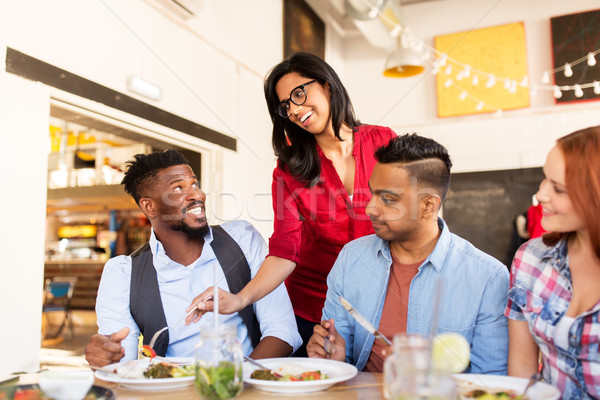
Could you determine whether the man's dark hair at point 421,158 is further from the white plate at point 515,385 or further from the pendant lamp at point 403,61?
the pendant lamp at point 403,61

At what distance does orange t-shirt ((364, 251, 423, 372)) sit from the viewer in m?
1.69

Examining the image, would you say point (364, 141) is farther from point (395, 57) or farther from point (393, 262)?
point (395, 57)

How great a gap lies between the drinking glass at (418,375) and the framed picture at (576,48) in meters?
5.80

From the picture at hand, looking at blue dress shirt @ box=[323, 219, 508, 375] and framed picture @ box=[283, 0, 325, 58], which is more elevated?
framed picture @ box=[283, 0, 325, 58]

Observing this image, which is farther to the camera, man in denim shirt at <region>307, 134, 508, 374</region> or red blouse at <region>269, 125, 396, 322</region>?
red blouse at <region>269, 125, 396, 322</region>

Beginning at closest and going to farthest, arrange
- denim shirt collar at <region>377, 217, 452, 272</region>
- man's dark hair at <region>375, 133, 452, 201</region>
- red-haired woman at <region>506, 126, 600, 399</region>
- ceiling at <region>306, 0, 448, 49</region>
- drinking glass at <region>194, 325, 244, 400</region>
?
drinking glass at <region>194, 325, 244, 400</region>, red-haired woman at <region>506, 126, 600, 399</region>, denim shirt collar at <region>377, 217, 452, 272</region>, man's dark hair at <region>375, 133, 452, 201</region>, ceiling at <region>306, 0, 448, 49</region>

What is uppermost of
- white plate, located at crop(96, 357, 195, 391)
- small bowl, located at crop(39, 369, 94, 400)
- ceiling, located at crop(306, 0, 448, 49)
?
ceiling, located at crop(306, 0, 448, 49)

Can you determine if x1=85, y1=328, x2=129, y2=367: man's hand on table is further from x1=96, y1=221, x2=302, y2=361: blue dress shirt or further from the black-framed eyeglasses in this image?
the black-framed eyeglasses

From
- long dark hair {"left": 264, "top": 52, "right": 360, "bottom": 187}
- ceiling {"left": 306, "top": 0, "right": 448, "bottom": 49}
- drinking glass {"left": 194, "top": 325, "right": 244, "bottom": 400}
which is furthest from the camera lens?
ceiling {"left": 306, "top": 0, "right": 448, "bottom": 49}

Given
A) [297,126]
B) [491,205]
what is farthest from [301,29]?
[297,126]

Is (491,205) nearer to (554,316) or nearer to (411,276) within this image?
(411,276)

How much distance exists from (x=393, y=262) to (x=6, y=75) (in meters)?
2.09

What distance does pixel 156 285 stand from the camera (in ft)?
6.38

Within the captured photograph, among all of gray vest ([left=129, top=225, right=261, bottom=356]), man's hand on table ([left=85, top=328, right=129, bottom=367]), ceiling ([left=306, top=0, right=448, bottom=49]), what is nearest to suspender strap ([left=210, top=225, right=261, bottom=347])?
gray vest ([left=129, top=225, right=261, bottom=356])
